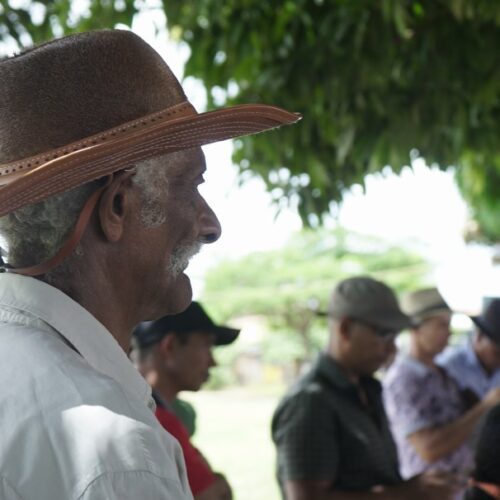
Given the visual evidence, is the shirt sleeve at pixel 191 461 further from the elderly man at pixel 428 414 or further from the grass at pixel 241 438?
the grass at pixel 241 438

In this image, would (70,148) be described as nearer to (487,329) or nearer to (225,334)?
(225,334)

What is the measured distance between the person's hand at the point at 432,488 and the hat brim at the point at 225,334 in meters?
0.80

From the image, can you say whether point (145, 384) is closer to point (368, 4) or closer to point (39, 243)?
point (39, 243)

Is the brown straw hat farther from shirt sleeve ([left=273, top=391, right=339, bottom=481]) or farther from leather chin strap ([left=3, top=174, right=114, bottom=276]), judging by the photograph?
leather chin strap ([left=3, top=174, right=114, bottom=276])

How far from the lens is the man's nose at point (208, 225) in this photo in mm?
1590

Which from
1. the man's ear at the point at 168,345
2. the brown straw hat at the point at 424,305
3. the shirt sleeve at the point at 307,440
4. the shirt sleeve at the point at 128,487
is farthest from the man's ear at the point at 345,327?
the shirt sleeve at the point at 128,487

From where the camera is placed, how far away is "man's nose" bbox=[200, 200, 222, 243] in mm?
1590

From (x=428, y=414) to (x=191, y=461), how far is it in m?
2.34

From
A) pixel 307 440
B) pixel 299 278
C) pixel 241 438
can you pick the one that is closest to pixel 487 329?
pixel 307 440

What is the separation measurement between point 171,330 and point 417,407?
178 cm

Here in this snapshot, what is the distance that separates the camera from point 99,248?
147 cm

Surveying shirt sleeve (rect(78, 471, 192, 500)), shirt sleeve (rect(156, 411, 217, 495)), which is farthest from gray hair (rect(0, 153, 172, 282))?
shirt sleeve (rect(156, 411, 217, 495))

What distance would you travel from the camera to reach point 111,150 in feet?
4.57

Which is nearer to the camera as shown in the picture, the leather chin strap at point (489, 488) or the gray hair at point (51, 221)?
the gray hair at point (51, 221)
